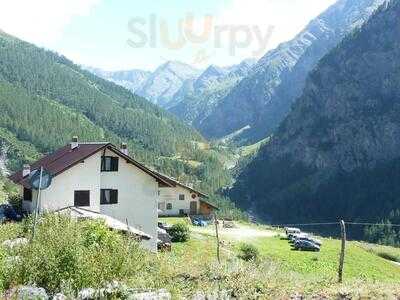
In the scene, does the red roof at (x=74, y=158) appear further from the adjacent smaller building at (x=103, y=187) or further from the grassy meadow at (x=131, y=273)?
the grassy meadow at (x=131, y=273)

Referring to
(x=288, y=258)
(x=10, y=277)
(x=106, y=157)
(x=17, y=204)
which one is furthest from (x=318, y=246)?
(x=10, y=277)

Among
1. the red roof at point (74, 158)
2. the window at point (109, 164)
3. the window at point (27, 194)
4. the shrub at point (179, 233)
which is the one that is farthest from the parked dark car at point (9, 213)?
the shrub at point (179, 233)

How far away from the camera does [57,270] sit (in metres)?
14.7

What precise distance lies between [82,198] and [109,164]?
13.6ft

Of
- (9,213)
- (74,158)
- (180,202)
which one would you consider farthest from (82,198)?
(180,202)

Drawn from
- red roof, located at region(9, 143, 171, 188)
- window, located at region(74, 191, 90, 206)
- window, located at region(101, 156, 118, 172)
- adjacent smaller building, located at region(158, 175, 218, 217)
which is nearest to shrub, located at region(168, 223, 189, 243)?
red roof, located at region(9, 143, 171, 188)

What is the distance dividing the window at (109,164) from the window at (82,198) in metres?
2.78

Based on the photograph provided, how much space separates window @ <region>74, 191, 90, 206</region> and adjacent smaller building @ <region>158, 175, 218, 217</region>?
45.2m

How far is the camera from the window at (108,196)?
51.7m

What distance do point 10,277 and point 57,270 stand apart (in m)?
1.24

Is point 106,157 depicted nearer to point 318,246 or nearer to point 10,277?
point 318,246

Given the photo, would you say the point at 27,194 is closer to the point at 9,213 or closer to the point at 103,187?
the point at 9,213

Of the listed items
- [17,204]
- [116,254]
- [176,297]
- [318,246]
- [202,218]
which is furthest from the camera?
[202,218]

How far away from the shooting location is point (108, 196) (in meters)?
52.1
